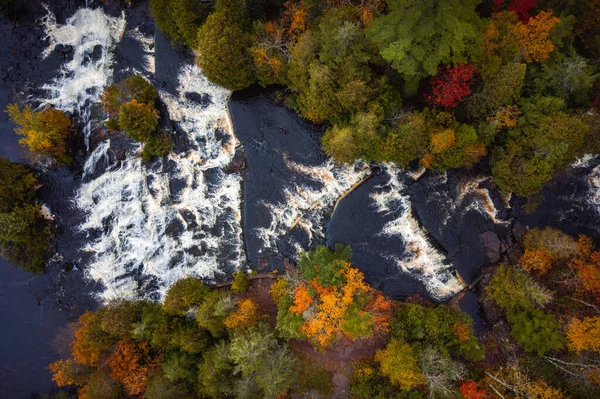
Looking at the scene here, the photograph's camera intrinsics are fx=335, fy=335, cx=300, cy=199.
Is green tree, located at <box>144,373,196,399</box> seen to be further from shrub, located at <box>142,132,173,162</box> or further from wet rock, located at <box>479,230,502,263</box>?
wet rock, located at <box>479,230,502,263</box>

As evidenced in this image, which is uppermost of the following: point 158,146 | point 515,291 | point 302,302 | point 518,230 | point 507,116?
point 507,116

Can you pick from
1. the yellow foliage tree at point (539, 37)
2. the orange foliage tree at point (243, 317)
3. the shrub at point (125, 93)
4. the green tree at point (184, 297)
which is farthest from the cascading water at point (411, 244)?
the shrub at point (125, 93)

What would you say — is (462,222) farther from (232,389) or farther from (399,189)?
(232,389)

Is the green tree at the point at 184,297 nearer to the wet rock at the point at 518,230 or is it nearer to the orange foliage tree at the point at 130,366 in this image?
the orange foliage tree at the point at 130,366

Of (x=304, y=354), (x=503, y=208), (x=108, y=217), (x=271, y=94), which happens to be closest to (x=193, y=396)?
(x=304, y=354)

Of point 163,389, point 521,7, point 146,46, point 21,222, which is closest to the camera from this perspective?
point 521,7

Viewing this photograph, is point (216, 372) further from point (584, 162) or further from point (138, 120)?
point (584, 162)

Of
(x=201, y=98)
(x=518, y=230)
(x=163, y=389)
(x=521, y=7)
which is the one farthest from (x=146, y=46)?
(x=518, y=230)
